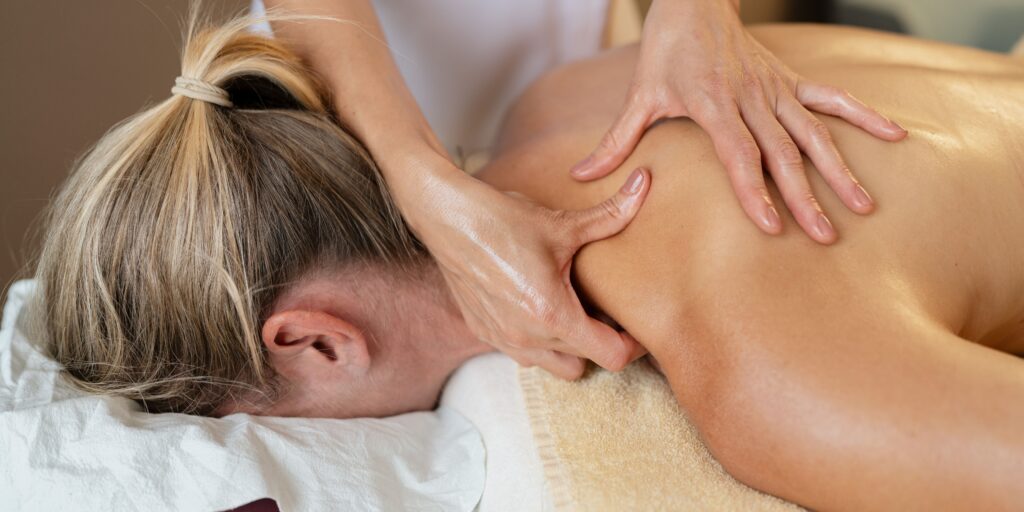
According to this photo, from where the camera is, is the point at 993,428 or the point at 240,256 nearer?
the point at 993,428

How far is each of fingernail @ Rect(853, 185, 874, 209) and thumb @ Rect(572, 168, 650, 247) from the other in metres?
0.22

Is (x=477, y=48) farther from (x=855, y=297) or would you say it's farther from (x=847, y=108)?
(x=855, y=297)

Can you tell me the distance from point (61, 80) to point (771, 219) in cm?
124

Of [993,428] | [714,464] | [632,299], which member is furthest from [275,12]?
[993,428]

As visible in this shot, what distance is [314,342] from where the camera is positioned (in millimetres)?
1095

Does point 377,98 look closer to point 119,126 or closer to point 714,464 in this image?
point 119,126

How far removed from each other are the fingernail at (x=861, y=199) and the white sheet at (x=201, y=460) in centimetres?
54

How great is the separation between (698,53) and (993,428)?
1.76 ft

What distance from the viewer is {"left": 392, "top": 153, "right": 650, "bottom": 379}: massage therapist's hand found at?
97cm

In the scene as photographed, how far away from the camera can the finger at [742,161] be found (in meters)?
0.88

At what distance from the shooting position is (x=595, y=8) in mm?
1715

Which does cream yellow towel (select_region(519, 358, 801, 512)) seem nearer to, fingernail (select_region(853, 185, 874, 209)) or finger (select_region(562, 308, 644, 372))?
finger (select_region(562, 308, 644, 372))

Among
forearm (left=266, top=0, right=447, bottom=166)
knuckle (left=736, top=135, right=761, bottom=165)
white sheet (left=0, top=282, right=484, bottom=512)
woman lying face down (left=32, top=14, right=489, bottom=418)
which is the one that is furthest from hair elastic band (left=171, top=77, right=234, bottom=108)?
knuckle (left=736, top=135, right=761, bottom=165)

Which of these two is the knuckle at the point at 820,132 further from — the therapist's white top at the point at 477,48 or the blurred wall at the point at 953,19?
the blurred wall at the point at 953,19
